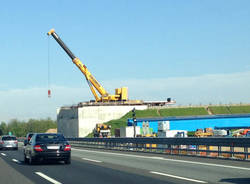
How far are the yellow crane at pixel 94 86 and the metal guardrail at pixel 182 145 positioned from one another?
34.0 m

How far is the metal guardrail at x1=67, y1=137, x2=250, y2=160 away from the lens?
21031mm

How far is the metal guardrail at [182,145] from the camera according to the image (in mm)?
21031

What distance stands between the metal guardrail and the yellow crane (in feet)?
111

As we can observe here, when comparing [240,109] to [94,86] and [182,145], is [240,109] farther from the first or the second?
[182,145]

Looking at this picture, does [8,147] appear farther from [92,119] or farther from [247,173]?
[92,119]

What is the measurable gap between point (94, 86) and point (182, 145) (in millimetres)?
56202

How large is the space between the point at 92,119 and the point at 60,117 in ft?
39.5

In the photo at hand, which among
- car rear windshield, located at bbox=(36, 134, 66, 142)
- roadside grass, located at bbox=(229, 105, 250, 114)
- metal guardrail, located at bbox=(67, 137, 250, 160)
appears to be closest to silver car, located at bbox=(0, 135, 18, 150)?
metal guardrail, located at bbox=(67, 137, 250, 160)

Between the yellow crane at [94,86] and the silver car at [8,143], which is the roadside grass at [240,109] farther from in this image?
the silver car at [8,143]

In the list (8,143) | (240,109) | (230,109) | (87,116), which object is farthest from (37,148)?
(240,109)

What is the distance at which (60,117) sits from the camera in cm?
9512

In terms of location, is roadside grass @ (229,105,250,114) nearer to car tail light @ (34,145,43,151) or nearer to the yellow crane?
the yellow crane

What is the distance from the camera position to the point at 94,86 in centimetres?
8744

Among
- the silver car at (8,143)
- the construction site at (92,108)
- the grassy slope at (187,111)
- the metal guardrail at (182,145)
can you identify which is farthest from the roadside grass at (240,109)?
the silver car at (8,143)
